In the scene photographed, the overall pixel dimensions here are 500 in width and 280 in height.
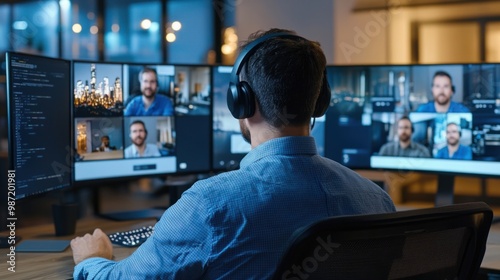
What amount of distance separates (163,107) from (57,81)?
17.7 inches

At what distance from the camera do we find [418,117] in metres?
2.47

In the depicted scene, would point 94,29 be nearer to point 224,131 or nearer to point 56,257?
point 224,131

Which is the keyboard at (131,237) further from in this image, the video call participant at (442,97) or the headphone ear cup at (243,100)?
the video call participant at (442,97)

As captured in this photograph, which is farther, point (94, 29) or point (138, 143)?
point (94, 29)

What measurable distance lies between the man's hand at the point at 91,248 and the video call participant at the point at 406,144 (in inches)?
50.7

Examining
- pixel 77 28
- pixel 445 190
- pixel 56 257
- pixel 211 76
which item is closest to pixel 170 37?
pixel 77 28

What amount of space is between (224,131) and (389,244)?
5.22 ft

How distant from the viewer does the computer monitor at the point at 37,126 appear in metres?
1.87

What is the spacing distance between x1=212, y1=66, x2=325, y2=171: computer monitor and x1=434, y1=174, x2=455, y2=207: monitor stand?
0.48m

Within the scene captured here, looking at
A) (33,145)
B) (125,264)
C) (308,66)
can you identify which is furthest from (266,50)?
(33,145)

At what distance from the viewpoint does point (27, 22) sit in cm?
293

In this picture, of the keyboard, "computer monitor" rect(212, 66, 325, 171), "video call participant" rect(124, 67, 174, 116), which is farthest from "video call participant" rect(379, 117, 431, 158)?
the keyboard

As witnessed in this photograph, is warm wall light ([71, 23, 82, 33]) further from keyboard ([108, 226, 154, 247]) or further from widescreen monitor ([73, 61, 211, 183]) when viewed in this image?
keyboard ([108, 226, 154, 247])

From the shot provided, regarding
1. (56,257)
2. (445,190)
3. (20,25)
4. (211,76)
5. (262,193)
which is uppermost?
(20,25)
